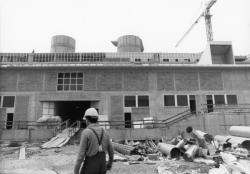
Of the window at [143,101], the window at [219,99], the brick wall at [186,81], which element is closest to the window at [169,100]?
the brick wall at [186,81]

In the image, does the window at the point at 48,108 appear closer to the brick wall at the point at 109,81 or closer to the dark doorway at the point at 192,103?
the brick wall at the point at 109,81

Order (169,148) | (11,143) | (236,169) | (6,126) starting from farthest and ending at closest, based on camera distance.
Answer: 1. (6,126)
2. (11,143)
3. (169,148)
4. (236,169)

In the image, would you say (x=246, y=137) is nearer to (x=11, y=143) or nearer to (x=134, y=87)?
(x=134, y=87)

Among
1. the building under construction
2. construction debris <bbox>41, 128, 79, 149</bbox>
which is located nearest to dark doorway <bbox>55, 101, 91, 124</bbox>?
the building under construction

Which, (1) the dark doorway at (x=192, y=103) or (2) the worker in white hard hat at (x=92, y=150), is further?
(1) the dark doorway at (x=192, y=103)

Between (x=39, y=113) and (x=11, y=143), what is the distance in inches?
189

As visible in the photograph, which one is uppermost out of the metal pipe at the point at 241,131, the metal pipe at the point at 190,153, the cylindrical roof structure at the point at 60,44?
the cylindrical roof structure at the point at 60,44

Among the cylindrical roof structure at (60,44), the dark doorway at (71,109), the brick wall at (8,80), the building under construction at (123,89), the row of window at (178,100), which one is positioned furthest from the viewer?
the cylindrical roof structure at (60,44)

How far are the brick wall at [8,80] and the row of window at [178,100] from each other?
12283 mm

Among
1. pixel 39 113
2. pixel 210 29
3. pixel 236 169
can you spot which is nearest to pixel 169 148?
pixel 236 169

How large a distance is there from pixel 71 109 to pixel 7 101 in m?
8.06

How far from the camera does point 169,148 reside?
10.1 meters

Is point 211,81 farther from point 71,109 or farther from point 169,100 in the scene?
point 71,109

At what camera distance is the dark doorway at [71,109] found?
22.7 meters
